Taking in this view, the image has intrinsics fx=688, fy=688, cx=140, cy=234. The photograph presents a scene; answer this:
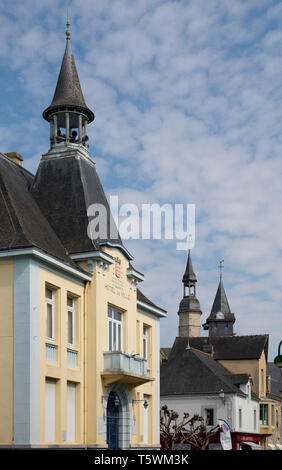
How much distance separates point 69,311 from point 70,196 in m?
5.47

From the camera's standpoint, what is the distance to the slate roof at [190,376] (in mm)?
51000

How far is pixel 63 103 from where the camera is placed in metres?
30.5

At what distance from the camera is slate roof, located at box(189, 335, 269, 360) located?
2399 inches

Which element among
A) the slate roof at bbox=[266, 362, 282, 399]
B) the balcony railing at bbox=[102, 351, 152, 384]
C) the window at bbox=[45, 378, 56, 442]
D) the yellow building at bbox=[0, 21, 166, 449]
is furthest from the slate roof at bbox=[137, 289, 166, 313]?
the slate roof at bbox=[266, 362, 282, 399]

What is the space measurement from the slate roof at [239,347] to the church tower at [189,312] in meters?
41.6

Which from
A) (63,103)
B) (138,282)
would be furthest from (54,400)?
(63,103)

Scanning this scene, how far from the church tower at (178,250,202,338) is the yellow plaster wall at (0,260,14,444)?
273 ft

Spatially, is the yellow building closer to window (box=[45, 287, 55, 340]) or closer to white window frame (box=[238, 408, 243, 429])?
window (box=[45, 287, 55, 340])

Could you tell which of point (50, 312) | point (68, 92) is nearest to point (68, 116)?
point (68, 92)

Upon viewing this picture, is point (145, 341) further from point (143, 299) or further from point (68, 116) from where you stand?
point (68, 116)

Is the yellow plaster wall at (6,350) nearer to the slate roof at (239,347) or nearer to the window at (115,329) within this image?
the window at (115,329)
